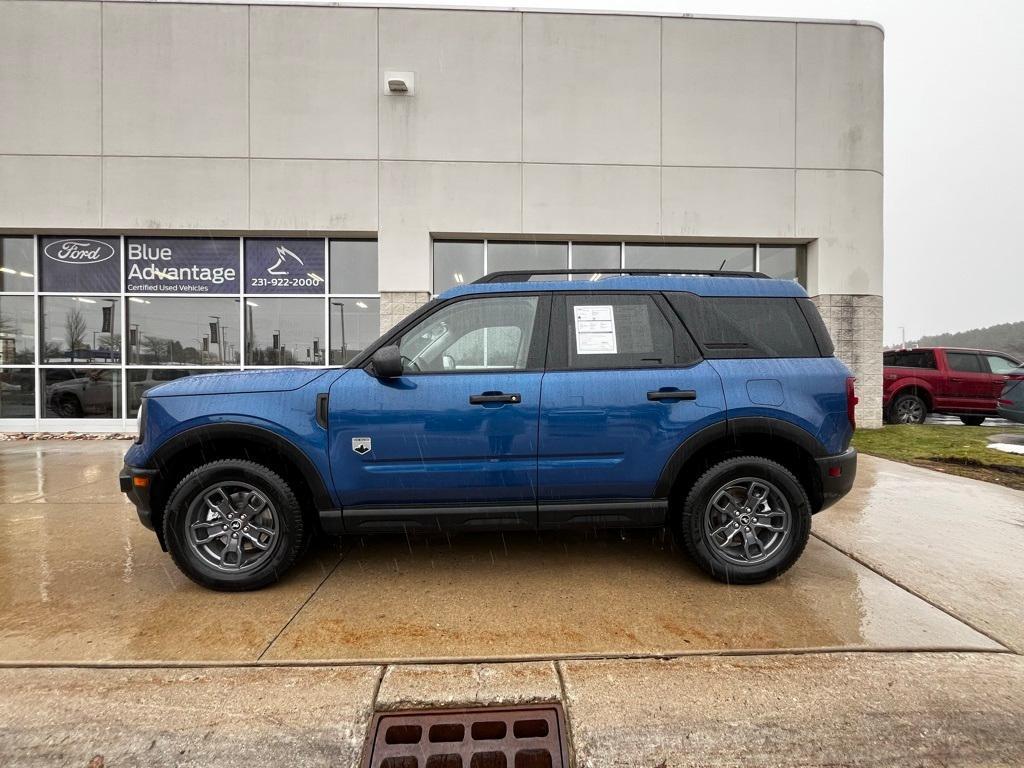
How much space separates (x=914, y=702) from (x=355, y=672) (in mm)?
2396

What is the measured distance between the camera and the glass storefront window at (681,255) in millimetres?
9383

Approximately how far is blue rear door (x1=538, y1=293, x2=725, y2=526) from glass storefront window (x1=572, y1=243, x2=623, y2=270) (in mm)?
6591

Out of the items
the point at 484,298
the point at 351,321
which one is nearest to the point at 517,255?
the point at 351,321

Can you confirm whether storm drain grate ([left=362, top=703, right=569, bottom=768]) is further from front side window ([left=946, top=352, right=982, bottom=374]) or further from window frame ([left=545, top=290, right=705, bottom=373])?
front side window ([left=946, top=352, right=982, bottom=374])

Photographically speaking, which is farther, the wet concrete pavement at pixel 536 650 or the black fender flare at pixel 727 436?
the black fender flare at pixel 727 436

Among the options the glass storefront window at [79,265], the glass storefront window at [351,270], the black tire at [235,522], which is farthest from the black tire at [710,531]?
the glass storefront window at [79,265]

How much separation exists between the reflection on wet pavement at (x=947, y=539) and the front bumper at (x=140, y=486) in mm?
4711

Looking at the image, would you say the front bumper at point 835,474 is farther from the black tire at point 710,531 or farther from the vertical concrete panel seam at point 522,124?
the vertical concrete panel seam at point 522,124

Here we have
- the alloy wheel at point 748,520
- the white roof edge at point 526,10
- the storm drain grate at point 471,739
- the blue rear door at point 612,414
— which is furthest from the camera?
the white roof edge at point 526,10

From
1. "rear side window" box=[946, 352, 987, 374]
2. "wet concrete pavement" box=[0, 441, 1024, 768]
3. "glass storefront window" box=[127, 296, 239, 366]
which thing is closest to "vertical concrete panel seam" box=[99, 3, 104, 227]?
"glass storefront window" box=[127, 296, 239, 366]

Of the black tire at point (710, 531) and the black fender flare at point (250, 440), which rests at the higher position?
the black fender flare at point (250, 440)

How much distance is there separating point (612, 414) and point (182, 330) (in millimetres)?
9286

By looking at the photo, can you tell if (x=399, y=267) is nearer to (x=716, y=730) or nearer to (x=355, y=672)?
(x=355, y=672)

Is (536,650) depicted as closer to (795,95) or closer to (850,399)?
(850,399)
